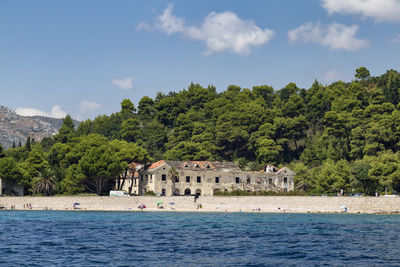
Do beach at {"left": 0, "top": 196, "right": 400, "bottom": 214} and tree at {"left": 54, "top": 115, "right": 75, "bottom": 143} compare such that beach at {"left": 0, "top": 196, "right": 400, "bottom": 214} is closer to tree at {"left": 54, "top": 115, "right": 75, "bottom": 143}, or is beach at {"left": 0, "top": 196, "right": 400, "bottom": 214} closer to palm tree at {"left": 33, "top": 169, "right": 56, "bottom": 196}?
palm tree at {"left": 33, "top": 169, "right": 56, "bottom": 196}

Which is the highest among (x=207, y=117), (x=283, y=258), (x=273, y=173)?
(x=207, y=117)

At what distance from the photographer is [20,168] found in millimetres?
98375

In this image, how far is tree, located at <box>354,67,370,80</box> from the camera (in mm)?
152875

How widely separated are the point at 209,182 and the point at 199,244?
62722 mm

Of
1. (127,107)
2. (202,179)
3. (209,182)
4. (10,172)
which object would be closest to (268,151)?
(209,182)

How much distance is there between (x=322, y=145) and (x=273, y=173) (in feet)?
51.2

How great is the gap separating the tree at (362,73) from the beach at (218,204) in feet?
269

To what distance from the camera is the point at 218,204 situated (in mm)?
85875

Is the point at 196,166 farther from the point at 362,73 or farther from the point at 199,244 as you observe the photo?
the point at 362,73

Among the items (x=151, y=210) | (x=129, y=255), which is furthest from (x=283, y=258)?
(x=151, y=210)

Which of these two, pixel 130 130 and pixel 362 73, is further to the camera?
pixel 362 73

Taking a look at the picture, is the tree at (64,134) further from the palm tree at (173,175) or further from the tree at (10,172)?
the palm tree at (173,175)

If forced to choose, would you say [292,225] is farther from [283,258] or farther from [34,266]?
[34,266]

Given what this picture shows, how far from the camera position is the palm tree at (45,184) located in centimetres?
9788
